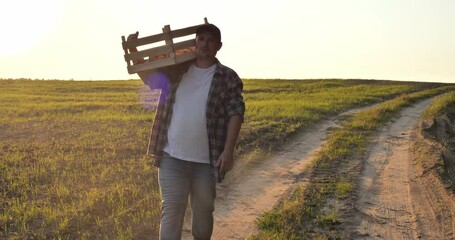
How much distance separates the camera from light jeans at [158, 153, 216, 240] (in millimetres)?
4387

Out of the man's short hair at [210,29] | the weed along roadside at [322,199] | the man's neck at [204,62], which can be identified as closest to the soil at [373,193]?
the weed along roadside at [322,199]

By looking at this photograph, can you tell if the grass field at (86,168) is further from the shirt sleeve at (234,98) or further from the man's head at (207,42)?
the man's head at (207,42)

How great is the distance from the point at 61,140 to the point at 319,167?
21.0 ft

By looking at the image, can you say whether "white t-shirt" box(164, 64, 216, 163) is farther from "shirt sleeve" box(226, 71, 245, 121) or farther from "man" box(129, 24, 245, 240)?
"shirt sleeve" box(226, 71, 245, 121)

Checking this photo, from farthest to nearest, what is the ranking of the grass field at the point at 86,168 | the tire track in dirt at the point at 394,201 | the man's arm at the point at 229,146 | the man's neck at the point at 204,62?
the tire track in dirt at the point at 394,201 < the grass field at the point at 86,168 < the man's neck at the point at 204,62 < the man's arm at the point at 229,146

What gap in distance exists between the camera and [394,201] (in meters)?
7.88

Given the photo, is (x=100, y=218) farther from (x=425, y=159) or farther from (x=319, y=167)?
(x=425, y=159)

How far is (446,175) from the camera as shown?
372 inches

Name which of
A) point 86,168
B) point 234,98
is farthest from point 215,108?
point 86,168

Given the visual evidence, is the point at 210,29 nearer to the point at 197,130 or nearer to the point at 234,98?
the point at 234,98

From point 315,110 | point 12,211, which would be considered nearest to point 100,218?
point 12,211

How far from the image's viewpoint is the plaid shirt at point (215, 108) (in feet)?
14.5

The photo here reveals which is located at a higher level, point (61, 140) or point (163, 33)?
point (163, 33)

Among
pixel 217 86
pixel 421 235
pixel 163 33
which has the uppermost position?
pixel 163 33
